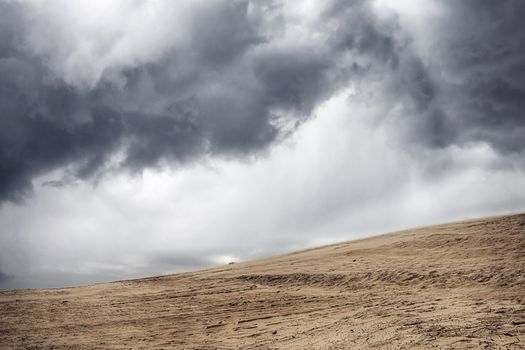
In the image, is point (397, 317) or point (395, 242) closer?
point (397, 317)

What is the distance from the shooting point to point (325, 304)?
17031 mm

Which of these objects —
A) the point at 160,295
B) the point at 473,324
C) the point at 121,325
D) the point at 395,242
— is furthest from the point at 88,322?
the point at 395,242

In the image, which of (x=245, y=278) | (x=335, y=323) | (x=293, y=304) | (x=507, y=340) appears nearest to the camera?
(x=507, y=340)

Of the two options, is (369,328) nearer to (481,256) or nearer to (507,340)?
(507,340)

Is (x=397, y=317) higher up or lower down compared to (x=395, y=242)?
lower down

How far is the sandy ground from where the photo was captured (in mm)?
12263

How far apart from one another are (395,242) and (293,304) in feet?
33.6

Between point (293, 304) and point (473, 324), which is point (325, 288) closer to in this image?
point (293, 304)

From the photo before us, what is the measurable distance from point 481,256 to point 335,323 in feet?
30.1

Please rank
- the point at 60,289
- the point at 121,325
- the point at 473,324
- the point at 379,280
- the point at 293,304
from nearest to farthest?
the point at 473,324, the point at 121,325, the point at 293,304, the point at 379,280, the point at 60,289

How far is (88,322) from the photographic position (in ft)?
56.5

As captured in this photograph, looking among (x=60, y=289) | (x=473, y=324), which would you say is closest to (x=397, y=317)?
(x=473, y=324)

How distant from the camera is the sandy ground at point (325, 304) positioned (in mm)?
12263

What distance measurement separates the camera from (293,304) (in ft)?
57.9
